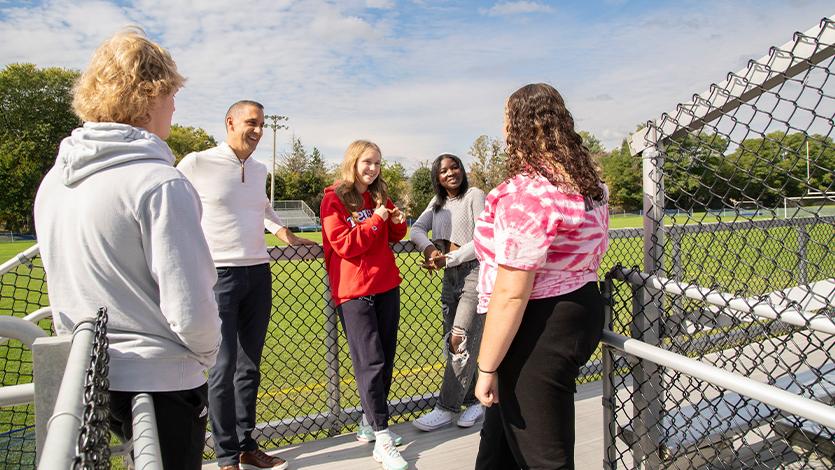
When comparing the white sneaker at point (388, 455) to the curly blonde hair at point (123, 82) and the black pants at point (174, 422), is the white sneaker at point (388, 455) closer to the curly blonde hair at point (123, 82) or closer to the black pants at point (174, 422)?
the black pants at point (174, 422)

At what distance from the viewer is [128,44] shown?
5.47 ft

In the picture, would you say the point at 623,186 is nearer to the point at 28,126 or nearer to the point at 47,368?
the point at 28,126

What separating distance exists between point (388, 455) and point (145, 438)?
2.19 metres

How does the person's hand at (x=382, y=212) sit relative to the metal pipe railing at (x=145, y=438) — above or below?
above

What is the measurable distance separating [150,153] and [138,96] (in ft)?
0.64

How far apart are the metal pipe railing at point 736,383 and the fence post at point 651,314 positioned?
190 mm

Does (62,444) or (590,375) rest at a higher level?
(62,444)

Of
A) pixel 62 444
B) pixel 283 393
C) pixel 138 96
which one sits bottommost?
pixel 283 393

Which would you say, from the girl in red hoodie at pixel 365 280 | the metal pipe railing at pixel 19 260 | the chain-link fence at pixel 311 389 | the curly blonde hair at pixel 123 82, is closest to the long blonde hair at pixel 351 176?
the girl in red hoodie at pixel 365 280

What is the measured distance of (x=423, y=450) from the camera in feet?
11.1

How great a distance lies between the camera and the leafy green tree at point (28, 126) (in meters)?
47.8

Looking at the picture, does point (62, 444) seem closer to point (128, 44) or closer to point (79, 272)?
point (79, 272)

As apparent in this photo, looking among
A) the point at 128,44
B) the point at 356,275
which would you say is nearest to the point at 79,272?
the point at 128,44

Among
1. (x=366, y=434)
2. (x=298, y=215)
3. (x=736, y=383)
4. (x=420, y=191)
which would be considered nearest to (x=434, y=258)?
(x=366, y=434)
